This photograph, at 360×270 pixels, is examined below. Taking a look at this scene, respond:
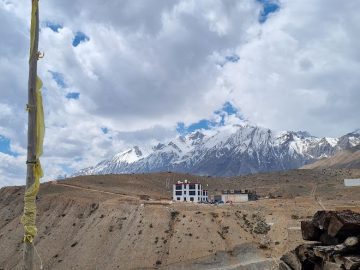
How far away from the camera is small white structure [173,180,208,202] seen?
109 metres

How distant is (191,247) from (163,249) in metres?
4.46

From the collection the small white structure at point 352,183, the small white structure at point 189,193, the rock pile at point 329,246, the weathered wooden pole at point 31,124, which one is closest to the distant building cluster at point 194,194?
the small white structure at point 189,193

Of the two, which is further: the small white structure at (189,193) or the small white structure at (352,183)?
the small white structure at (352,183)

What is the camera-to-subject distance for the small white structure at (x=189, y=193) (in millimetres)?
109312

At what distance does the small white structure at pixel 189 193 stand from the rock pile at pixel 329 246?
87836 millimetres

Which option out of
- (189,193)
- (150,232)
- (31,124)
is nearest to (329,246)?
(31,124)

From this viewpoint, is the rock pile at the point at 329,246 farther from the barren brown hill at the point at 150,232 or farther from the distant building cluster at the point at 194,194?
the distant building cluster at the point at 194,194

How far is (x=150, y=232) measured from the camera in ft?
253

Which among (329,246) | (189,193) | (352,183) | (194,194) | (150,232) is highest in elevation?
(352,183)

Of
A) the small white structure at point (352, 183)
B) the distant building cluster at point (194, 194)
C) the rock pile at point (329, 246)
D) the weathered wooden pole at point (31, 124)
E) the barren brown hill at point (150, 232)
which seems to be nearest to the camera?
the weathered wooden pole at point (31, 124)

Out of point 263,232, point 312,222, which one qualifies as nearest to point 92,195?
point 263,232

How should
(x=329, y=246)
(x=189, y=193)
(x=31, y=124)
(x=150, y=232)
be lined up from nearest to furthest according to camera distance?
(x=31, y=124) < (x=329, y=246) < (x=150, y=232) < (x=189, y=193)

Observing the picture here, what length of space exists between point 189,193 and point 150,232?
33.6m

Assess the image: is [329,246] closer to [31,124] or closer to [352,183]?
[31,124]
